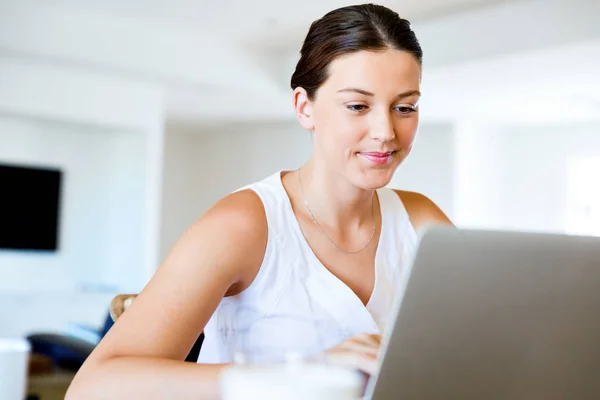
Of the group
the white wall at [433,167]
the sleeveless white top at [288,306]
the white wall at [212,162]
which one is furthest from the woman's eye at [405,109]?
the white wall at [212,162]

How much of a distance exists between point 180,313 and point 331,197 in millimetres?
448

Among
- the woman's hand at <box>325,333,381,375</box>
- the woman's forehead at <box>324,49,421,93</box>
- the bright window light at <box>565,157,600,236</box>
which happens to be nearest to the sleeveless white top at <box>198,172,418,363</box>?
the woman's forehead at <box>324,49,421,93</box>

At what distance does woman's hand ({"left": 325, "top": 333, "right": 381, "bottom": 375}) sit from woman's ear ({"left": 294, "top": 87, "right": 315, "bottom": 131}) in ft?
2.10

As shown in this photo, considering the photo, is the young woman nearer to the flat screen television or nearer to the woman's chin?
the woman's chin

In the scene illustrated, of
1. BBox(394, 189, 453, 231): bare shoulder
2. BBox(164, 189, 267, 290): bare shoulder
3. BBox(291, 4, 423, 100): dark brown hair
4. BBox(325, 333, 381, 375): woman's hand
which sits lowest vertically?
BBox(325, 333, 381, 375): woman's hand

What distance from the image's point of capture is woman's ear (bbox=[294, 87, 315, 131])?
1.32 metres

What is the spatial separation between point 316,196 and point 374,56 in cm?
29

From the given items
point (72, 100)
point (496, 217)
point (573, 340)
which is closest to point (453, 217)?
point (496, 217)

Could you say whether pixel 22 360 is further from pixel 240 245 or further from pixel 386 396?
pixel 386 396

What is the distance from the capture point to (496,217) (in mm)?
8969

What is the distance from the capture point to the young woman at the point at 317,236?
107cm

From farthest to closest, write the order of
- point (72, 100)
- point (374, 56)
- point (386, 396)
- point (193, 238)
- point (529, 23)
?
1. point (72, 100)
2. point (529, 23)
3. point (374, 56)
4. point (193, 238)
5. point (386, 396)

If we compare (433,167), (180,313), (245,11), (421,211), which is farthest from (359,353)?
(433,167)

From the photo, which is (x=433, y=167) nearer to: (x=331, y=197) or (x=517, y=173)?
(x=517, y=173)
